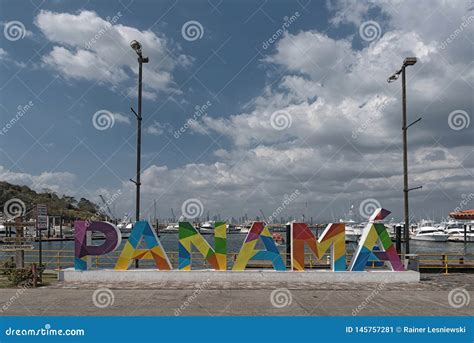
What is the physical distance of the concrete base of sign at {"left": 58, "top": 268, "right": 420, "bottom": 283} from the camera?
64.9 feet

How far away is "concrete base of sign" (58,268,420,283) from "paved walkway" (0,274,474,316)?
90 centimetres

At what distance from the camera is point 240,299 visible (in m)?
15.5

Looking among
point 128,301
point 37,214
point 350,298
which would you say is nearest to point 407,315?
point 350,298

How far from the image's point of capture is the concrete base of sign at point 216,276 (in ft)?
64.9

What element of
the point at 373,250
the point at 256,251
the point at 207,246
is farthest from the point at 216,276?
the point at 373,250

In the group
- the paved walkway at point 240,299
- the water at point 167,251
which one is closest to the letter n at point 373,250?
the paved walkway at point 240,299

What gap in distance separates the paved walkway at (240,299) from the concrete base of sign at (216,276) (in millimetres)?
897

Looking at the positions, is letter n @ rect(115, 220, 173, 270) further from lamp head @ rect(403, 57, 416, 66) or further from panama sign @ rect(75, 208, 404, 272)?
lamp head @ rect(403, 57, 416, 66)

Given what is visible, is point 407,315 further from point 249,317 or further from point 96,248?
point 96,248

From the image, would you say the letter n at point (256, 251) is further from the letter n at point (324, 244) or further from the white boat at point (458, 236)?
the white boat at point (458, 236)

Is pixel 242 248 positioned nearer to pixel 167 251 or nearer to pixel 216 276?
pixel 216 276

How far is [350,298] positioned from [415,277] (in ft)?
20.0

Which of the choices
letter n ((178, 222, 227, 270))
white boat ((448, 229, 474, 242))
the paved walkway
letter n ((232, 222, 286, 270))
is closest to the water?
letter n ((178, 222, 227, 270))

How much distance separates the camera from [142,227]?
Answer: 2012 centimetres
